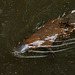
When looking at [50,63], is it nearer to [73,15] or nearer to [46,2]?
[73,15]

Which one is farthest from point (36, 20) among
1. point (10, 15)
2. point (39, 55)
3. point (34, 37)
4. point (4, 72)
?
point (4, 72)

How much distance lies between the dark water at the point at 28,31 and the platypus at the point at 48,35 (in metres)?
0.18

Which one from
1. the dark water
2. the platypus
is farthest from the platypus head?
the dark water

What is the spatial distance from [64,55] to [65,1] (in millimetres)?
2132

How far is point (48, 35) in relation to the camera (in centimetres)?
373

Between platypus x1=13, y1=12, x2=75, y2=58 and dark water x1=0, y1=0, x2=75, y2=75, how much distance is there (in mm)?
175

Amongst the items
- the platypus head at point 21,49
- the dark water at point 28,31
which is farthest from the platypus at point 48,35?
the dark water at point 28,31

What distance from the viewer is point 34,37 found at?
3641 millimetres

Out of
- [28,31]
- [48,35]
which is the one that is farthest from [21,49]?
[28,31]

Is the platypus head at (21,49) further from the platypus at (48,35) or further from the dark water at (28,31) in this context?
the dark water at (28,31)

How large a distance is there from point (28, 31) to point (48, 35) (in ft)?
1.82

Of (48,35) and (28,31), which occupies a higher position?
(28,31)

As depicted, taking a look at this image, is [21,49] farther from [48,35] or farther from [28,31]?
[28,31]

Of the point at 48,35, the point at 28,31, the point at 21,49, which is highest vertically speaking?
the point at 28,31
